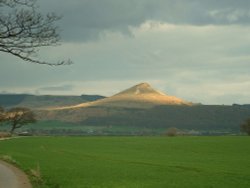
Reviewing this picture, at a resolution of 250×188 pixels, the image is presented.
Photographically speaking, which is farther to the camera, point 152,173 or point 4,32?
point 152,173

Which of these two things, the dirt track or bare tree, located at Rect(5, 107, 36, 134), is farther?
bare tree, located at Rect(5, 107, 36, 134)

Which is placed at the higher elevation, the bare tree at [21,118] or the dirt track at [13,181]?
the bare tree at [21,118]

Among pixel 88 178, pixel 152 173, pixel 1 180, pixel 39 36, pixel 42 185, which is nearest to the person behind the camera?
pixel 39 36

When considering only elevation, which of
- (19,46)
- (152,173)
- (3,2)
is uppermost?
(3,2)

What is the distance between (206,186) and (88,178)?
9.00 m

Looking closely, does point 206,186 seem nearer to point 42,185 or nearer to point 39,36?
point 42,185

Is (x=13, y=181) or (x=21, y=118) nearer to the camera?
(x=13, y=181)

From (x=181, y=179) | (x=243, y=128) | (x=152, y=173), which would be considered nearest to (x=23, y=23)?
(x=181, y=179)

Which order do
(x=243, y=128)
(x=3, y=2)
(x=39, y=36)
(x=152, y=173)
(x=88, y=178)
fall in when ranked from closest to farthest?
(x=3, y=2) → (x=39, y=36) → (x=88, y=178) → (x=152, y=173) → (x=243, y=128)

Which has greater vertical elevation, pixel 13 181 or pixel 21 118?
pixel 21 118

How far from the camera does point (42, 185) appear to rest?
31766 mm

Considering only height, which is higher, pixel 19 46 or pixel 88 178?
pixel 19 46

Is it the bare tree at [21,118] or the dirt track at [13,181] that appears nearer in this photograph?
the dirt track at [13,181]

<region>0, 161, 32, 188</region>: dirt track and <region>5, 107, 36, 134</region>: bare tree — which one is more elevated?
<region>5, 107, 36, 134</region>: bare tree
